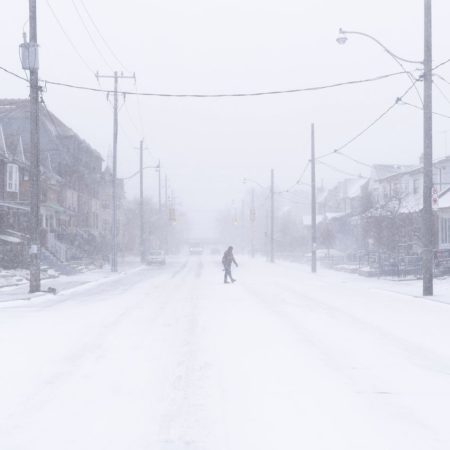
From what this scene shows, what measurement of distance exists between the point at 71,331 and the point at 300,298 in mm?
9395

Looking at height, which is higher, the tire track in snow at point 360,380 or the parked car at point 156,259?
the parked car at point 156,259

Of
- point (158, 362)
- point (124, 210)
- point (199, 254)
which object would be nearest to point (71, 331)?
point (158, 362)

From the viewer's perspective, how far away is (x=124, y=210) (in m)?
90.8

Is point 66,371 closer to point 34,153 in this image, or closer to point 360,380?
point 360,380

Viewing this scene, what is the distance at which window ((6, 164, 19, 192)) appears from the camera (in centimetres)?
4053

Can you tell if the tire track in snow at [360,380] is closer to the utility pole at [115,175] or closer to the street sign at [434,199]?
the street sign at [434,199]

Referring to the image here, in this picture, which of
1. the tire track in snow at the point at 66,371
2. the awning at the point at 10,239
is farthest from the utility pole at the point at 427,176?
the awning at the point at 10,239

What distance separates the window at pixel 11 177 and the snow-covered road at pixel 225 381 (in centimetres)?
2593

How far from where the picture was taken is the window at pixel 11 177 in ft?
133

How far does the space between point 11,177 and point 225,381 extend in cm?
3540

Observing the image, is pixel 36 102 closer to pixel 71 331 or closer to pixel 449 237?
pixel 71 331

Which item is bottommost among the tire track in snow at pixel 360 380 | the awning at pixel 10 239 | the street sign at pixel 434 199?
the tire track in snow at pixel 360 380

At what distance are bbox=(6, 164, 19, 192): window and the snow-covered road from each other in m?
25.9

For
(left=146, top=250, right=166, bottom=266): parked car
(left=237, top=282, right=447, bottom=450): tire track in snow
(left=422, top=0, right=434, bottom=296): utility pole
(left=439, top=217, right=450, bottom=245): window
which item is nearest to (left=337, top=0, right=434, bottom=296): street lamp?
(left=422, top=0, right=434, bottom=296): utility pole
